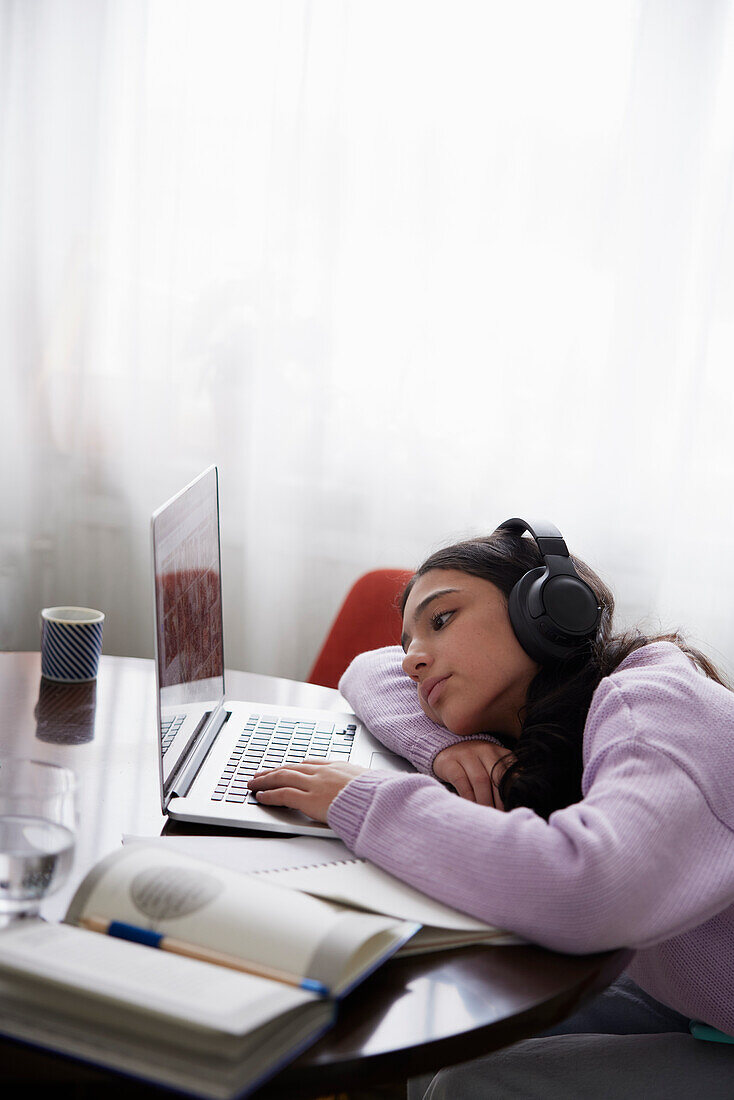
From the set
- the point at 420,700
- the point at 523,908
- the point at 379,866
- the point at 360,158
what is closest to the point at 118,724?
the point at 420,700

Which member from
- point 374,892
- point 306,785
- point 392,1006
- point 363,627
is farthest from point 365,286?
point 392,1006

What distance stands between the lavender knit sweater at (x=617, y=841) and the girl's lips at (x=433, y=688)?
236mm

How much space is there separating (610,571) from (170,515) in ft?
5.30

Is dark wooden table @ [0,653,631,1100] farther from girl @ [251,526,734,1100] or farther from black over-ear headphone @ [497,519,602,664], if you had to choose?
black over-ear headphone @ [497,519,602,664]

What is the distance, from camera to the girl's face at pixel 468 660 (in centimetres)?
111

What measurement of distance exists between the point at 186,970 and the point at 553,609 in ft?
1.98

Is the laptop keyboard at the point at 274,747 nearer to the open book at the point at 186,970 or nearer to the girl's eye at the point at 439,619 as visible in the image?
the girl's eye at the point at 439,619

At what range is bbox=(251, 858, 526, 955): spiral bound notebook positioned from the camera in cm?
70

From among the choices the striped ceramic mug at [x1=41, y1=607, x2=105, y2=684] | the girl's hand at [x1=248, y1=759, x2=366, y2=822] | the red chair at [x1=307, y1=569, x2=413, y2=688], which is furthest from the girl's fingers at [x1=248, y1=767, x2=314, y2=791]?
the red chair at [x1=307, y1=569, x2=413, y2=688]

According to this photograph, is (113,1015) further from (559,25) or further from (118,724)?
(559,25)

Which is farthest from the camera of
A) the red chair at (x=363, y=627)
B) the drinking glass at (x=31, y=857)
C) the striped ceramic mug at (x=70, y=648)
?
the red chair at (x=363, y=627)

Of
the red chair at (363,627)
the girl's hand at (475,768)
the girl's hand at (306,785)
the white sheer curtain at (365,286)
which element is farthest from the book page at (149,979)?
the white sheer curtain at (365,286)

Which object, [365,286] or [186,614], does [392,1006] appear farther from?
[365,286]

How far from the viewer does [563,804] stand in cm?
96
